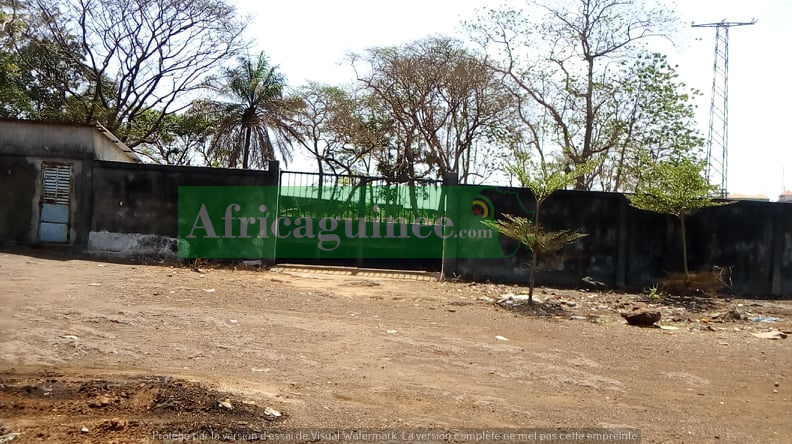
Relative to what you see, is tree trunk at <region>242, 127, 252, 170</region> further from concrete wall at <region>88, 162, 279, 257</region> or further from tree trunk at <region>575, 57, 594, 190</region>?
tree trunk at <region>575, 57, 594, 190</region>

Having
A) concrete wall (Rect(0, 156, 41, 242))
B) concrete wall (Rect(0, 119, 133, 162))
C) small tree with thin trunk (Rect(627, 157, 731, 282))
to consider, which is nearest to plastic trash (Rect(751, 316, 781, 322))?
small tree with thin trunk (Rect(627, 157, 731, 282))

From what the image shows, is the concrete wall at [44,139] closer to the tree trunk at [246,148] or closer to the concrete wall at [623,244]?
the concrete wall at [623,244]

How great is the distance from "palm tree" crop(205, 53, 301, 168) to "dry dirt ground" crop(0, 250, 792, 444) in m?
13.4

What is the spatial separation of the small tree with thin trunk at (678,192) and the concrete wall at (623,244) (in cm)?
40

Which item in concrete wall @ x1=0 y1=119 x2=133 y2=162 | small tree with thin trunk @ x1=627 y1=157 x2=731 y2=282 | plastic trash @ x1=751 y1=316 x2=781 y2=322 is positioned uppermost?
concrete wall @ x1=0 y1=119 x2=133 y2=162

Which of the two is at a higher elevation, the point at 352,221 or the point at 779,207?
the point at 779,207

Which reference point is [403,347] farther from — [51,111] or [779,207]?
[51,111]

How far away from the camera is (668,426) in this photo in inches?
155

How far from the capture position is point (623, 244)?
10.7 metres

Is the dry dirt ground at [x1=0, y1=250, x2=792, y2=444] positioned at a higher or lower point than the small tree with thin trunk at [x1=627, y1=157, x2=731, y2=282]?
lower

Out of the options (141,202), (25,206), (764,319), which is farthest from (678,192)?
(25,206)

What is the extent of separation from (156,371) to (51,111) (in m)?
20.7

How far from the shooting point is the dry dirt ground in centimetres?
361

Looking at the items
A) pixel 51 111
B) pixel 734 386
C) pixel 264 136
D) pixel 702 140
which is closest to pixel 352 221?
pixel 734 386
